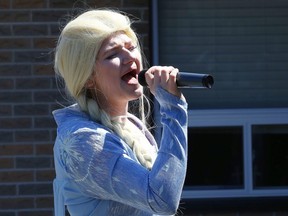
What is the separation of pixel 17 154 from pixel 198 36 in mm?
1372

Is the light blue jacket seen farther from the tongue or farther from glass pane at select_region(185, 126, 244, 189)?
glass pane at select_region(185, 126, 244, 189)

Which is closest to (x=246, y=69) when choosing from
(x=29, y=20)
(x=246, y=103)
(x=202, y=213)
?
(x=246, y=103)

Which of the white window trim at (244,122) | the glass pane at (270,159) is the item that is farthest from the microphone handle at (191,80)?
the glass pane at (270,159)

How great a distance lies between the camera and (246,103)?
5402mm

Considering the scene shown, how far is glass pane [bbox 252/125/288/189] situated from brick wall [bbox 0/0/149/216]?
44.0 inches

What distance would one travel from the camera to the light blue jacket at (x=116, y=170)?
2.04 m

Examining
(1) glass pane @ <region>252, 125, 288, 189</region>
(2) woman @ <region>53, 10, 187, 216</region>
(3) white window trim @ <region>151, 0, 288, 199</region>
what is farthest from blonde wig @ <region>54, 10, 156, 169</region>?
(1) glass pane @ <region>252, 125, 288, 189</region>

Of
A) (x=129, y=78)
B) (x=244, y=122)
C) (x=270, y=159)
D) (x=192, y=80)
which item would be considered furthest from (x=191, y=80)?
(x=270, y=159)

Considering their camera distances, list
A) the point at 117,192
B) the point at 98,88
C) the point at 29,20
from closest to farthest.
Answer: the point at 117,192 < the point at 98,88 < the point at 29,20

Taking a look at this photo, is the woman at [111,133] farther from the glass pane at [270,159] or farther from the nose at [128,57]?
the glass pane at [270,159]

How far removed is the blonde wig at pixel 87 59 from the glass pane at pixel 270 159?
321 centimetres

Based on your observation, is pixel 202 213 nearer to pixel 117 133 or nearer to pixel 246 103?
pixel 246 103

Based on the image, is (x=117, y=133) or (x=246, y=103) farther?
(x=246, y=103)

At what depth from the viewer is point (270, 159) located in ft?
17.8
